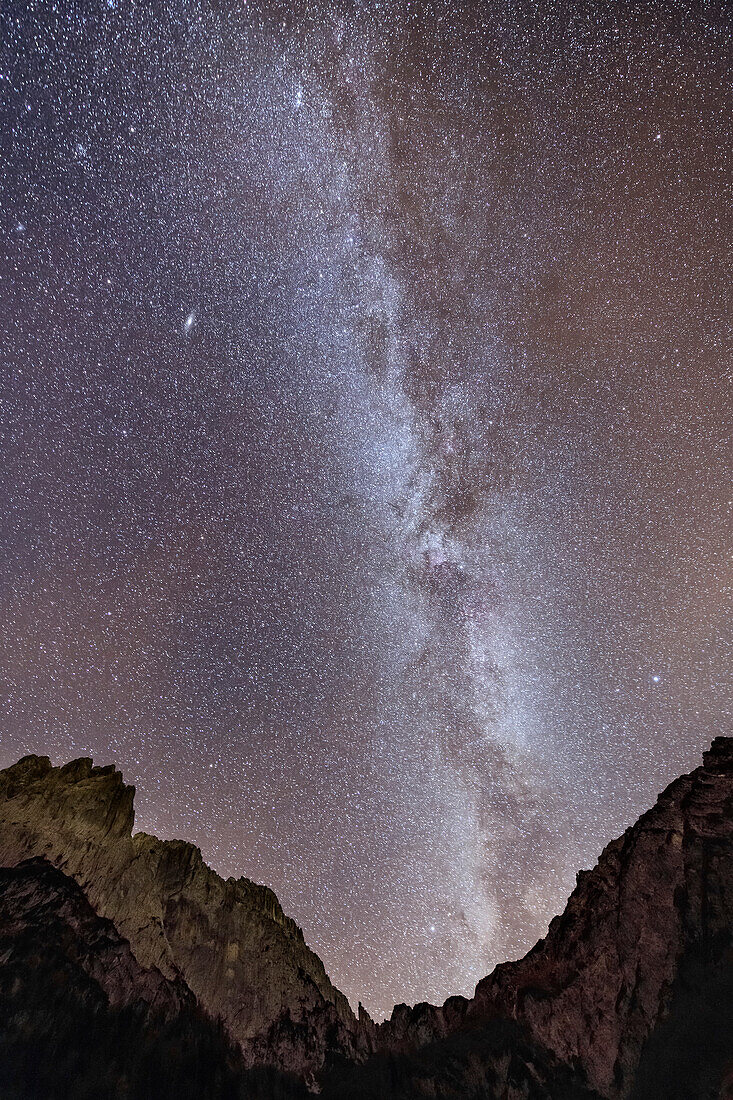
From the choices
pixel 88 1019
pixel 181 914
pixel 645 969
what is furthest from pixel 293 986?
pixel 645 969

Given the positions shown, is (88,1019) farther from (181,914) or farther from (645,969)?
(645,969)

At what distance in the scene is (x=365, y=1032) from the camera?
22.0 metres

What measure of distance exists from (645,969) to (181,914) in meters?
17.1

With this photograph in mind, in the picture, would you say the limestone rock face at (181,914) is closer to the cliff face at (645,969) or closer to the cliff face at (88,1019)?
the cliff face at (88,1019)

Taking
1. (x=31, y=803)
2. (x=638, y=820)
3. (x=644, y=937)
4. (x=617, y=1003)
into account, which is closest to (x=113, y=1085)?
(x=31, y=803)

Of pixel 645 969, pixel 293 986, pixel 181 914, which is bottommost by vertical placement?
pixel 645 969

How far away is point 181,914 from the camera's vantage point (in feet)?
71.8

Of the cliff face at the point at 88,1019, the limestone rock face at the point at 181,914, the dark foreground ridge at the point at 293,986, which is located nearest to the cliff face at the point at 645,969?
the dark foreground ridge at the point at 293,986

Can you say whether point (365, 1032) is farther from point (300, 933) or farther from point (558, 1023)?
point (558, 1023)

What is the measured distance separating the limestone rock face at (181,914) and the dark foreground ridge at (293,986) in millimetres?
66

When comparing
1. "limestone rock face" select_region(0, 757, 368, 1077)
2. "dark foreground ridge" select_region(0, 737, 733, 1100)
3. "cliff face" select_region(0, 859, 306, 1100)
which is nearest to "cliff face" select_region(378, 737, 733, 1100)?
"dark foreground ridge" select_region(0, 737, 733, 1100)

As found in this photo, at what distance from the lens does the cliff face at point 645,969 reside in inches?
615

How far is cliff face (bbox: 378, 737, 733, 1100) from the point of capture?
1562 centimetres

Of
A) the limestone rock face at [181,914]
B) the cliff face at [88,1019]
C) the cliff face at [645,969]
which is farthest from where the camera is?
the limestone rock face at [181,914]
